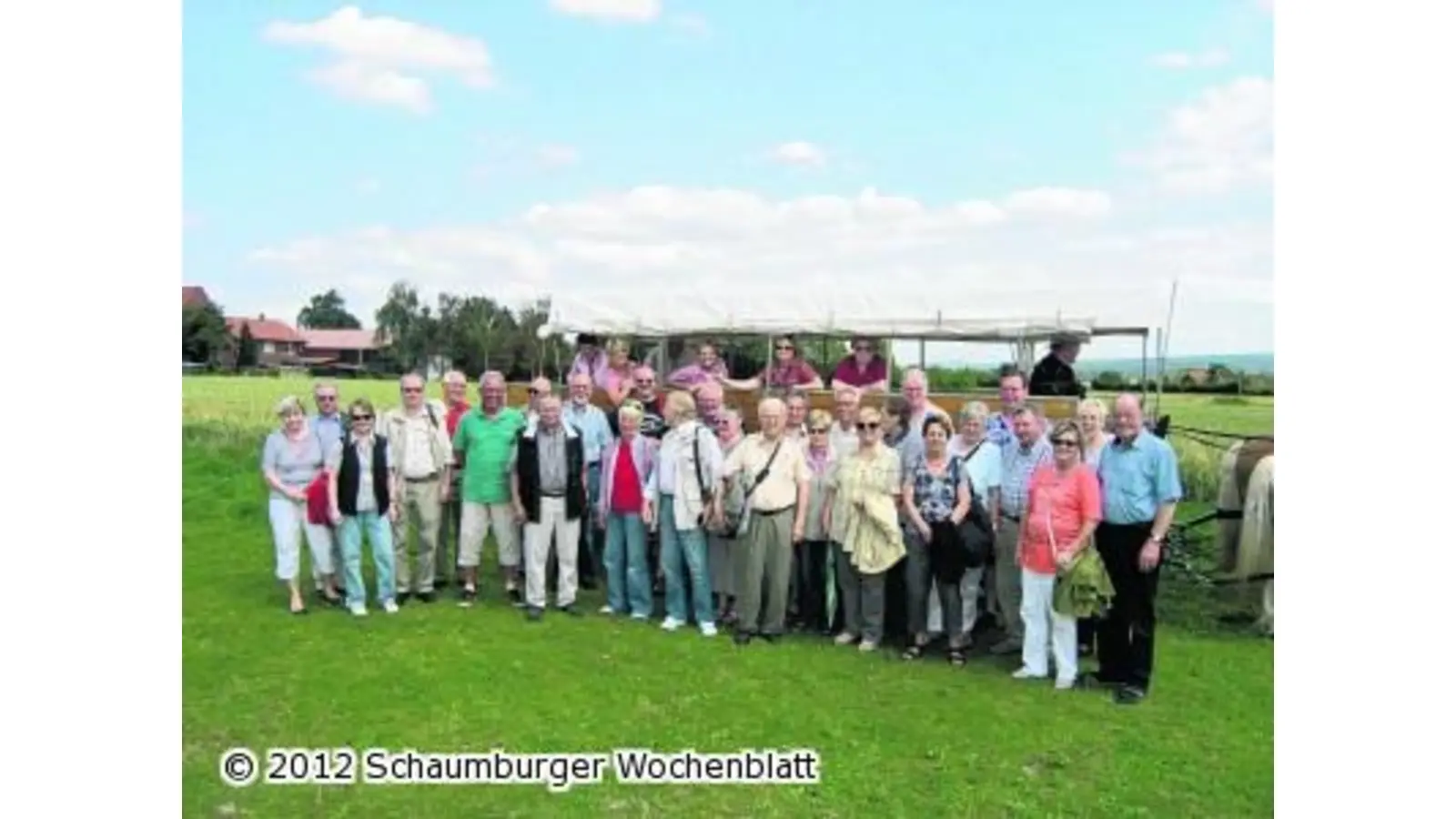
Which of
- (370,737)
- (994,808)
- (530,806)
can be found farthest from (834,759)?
(370,737)

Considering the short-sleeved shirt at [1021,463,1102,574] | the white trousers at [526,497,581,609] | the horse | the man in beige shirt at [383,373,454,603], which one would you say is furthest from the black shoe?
the man in beige shirt at [383,373,454,603]

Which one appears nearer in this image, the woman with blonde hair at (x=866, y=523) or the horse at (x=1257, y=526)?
the woman with blonde hair at (x=866, y=523)

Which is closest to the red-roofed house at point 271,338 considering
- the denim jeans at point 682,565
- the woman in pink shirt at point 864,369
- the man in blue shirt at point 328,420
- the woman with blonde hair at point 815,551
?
the man in blue shirt at point 328,420

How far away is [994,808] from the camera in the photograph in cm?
405

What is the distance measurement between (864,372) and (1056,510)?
76.0 inches

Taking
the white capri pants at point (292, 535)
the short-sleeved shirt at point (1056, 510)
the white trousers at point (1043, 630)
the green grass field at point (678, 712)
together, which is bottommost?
the green grass field at point (678, 712)

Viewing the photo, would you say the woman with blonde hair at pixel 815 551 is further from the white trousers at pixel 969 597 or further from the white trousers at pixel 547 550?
→ the white trousers at pixel 547 550

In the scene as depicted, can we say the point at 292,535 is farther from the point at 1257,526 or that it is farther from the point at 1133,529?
the point at 1257,526

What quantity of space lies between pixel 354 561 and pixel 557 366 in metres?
1.68

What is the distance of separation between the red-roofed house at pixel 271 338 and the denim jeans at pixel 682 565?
5.95 ft

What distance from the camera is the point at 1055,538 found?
4.96m

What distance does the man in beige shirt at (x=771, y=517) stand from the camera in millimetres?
5602

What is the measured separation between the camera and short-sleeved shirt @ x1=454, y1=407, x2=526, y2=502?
6.22m
